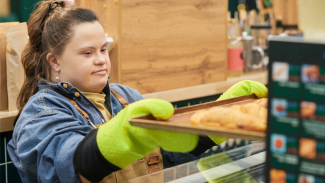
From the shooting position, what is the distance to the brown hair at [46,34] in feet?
4.91

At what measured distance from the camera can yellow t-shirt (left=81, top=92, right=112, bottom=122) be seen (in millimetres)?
1527

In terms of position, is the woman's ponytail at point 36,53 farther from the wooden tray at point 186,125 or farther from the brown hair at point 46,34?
the wooden tray at point 186,125

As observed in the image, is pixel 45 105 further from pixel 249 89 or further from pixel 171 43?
pixel 171 43

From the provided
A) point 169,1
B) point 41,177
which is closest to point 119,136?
point 41,177

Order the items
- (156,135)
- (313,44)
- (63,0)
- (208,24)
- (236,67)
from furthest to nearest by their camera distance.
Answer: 1. (236,67)
2. (208,24)
3. (63,0)
4. (156,135)
5. (313,44)

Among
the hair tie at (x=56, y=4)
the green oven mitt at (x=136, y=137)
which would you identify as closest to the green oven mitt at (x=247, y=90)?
the green oven mitt at (x=136, y=137)

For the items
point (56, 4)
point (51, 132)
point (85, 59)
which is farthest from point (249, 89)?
point (56, 4)

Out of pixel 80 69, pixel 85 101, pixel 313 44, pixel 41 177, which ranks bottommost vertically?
pixel 41 177

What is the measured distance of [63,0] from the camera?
169cm

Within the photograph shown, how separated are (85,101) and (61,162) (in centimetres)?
35

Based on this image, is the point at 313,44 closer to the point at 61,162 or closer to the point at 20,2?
the point at 61,162

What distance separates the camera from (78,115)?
55.8 inches

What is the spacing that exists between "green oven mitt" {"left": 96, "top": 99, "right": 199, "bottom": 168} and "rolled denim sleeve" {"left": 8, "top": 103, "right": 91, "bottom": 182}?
0.54 feet

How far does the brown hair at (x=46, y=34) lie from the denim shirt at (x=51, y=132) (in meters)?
0.11
